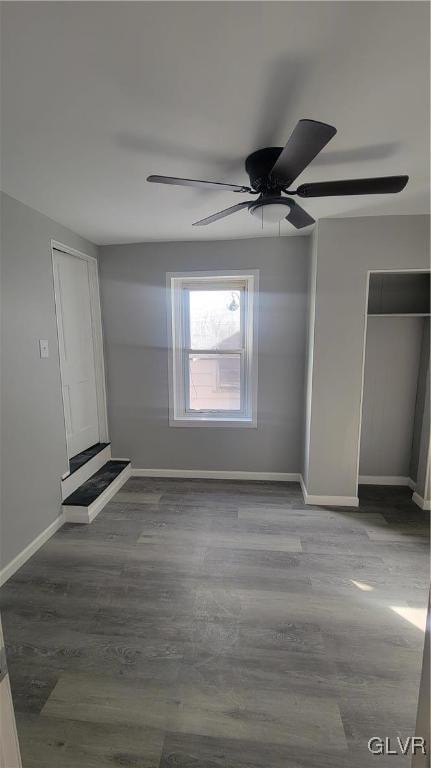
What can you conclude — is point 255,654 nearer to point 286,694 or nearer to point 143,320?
point 286,694

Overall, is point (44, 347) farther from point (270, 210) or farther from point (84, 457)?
point (270, 210)

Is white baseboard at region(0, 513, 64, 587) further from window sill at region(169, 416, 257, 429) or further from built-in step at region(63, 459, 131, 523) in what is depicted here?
window sill at region(169, 416, 257, 429)

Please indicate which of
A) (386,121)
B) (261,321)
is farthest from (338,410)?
(386,121)

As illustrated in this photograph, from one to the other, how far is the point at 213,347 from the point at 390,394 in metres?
1.84

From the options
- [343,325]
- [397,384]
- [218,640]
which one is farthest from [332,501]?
[218,640]

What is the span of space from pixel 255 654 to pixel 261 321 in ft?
8.46

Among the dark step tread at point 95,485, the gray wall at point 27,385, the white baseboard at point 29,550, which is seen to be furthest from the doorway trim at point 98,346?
the white baseboard at point 29,550

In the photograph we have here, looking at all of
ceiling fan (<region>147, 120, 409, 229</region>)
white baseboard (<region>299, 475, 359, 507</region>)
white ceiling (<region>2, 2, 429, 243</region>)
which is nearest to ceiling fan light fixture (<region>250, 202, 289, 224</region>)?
ceiling fan (<region>147, 120, 409, 229</region>)

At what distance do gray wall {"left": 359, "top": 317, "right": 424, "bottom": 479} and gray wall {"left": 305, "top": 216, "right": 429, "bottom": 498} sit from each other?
0.49 m

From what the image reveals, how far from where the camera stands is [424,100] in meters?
1.33

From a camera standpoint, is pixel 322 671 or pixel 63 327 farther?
pixel 63 327

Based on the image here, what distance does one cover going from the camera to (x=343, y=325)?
278cm

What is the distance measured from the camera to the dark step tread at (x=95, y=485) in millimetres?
2785

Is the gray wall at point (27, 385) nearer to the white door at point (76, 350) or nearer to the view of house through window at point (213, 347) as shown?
the white door at point (76, 350)
